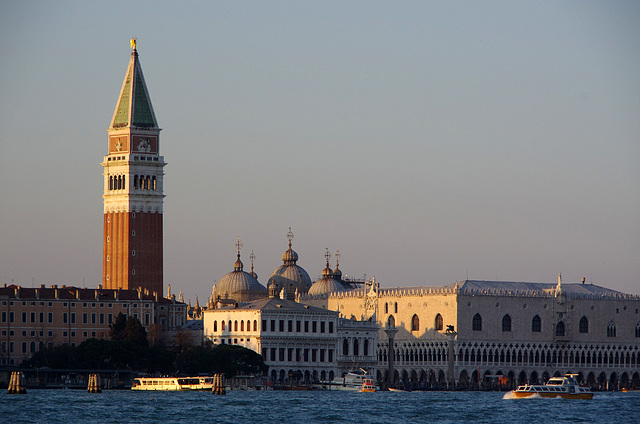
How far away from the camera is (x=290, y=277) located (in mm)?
180750

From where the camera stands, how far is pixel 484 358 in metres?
156

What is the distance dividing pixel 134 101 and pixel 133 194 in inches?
360

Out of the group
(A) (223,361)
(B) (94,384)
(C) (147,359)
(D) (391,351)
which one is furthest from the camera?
(D) (391,351)

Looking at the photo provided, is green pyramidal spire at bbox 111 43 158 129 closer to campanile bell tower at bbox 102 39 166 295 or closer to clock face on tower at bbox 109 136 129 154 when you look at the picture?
campanile bell tower at bbox 102 39 166 295

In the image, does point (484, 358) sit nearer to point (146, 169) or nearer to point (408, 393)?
point (408, 393)

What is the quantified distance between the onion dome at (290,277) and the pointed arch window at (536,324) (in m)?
29.8

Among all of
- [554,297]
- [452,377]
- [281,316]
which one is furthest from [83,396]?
[554,297]

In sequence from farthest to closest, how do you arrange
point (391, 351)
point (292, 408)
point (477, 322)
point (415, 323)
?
1. point (415, 323)
2. point (477, 322)
3. point (391, 351)
4. point (292, 408)

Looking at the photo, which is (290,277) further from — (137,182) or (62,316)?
(62,316)

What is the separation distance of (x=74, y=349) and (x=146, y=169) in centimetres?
3115

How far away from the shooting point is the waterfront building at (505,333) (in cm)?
15475

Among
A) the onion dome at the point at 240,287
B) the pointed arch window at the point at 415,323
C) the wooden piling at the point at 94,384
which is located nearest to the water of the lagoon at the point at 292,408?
the wooden piling at the point at 94,384

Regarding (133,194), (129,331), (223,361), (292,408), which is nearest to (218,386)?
(223,361)

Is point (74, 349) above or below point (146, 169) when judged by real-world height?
below
